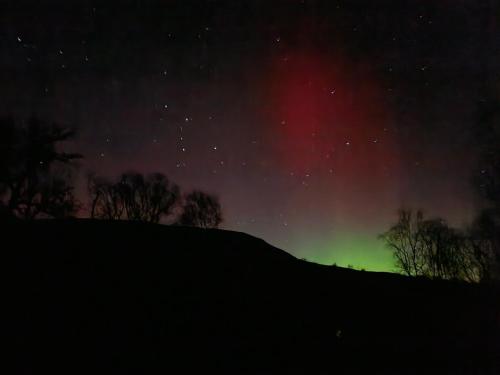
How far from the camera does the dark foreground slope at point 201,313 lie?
11.4 m

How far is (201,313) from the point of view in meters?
13.9

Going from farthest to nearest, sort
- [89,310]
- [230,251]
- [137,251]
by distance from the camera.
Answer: [230,251] → [137,251] → [89,310]

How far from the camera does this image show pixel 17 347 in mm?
10555

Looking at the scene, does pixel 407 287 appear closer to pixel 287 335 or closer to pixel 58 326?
pixel 287 335

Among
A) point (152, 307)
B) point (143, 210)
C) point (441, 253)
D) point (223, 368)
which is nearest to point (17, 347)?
point (152, 307)

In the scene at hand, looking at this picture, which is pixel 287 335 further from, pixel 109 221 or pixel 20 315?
pixel 109 221

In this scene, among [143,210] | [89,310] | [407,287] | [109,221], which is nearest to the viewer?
[89,310]

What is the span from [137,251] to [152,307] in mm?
3937

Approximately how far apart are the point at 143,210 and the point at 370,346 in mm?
40895

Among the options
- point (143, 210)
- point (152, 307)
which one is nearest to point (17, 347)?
point (152, 307)

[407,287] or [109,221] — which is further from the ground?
[109,221]

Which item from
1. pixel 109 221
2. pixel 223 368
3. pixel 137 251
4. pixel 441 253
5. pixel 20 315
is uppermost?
pixel 441 253

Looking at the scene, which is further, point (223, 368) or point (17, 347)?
point (223, 368)

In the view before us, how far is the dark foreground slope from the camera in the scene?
37.4 feet
